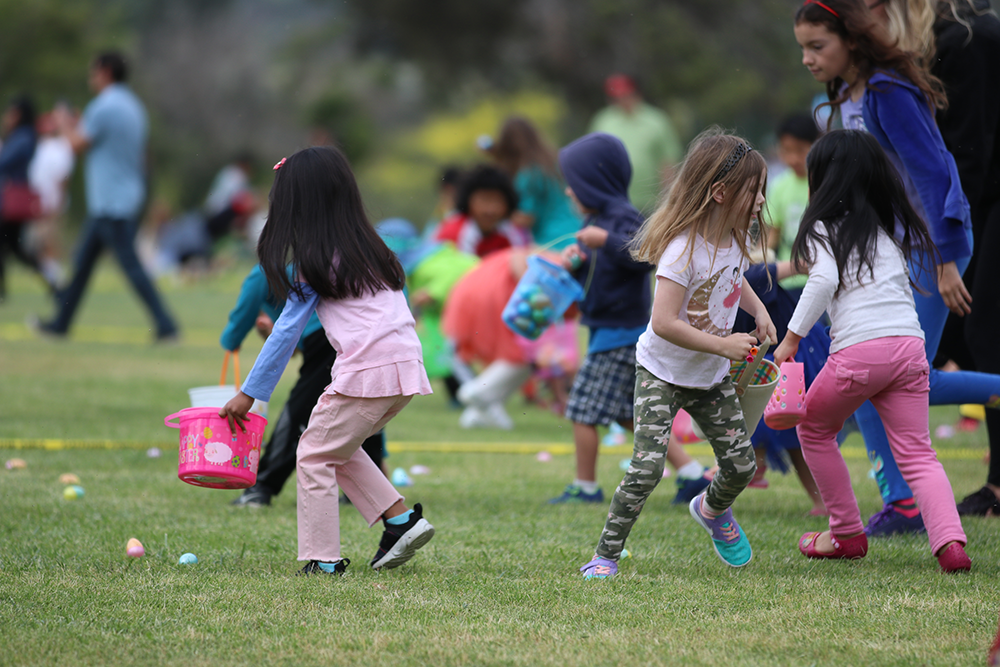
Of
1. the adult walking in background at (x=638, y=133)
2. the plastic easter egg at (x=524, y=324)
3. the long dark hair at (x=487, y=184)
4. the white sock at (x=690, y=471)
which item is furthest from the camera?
the adult walking in background at (x=638, y=133)

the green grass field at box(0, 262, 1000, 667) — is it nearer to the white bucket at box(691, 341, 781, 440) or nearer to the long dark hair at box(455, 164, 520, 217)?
the white bucket at box(691, 341, 781, 440)

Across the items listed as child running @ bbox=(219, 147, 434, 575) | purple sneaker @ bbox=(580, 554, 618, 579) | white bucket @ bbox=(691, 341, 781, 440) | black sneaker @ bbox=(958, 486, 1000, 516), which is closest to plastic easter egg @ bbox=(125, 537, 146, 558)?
child running @ bbox=(219, 147, 434, 575)

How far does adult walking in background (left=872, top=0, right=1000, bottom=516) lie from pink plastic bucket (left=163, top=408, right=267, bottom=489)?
2.76 metres

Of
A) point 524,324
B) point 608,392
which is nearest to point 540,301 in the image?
point 524,324

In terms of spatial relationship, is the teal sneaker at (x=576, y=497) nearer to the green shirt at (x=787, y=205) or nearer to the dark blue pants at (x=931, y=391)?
the dark blue pants at (x=931, y=391)

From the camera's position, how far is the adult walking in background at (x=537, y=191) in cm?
850

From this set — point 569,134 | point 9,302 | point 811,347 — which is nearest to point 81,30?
point 569,134

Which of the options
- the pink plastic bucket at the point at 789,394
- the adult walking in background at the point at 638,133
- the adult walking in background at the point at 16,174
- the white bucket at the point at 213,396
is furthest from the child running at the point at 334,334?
the adult walking in background at the point at 16,174

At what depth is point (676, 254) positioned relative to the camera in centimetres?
344

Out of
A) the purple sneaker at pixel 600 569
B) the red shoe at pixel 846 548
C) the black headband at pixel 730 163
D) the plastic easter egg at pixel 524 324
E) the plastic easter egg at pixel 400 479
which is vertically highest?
the black headband at pixel 730 163

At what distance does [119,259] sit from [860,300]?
8.25 meters

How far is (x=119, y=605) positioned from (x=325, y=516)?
2.25 feet

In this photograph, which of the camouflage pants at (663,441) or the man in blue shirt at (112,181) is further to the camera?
the man in blue shirt at (112,181)

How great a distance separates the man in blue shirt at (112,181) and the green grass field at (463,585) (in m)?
4.67
